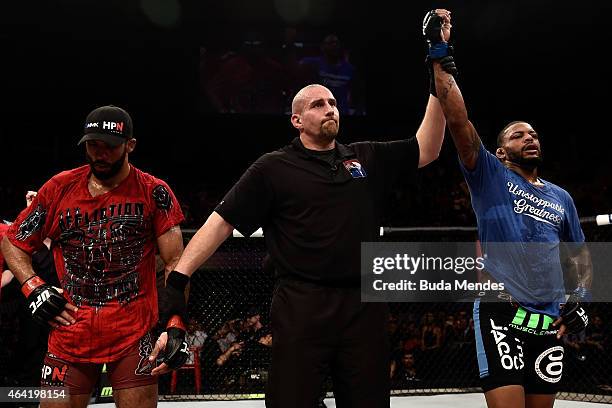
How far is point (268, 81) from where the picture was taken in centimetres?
1247

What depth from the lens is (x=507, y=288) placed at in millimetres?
2691

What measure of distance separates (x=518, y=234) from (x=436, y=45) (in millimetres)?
909

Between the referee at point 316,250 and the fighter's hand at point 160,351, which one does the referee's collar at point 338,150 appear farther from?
the fighter's hand at point 160,351

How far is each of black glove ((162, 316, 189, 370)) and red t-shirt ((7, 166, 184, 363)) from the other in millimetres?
307

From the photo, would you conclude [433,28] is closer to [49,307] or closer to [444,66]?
[444,66]

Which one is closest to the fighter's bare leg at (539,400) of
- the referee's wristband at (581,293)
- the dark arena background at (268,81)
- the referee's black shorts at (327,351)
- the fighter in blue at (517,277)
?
the fighter in blue at (517,277)

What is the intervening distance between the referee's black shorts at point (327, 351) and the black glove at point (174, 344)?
1.08ft

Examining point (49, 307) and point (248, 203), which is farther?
point (49, 307)

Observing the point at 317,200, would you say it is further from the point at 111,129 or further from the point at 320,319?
the point at 111,129

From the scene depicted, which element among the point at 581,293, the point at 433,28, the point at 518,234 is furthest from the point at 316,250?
the point at 581,293

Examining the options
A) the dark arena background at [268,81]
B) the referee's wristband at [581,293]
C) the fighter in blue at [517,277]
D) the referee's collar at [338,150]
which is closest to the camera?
the referee's collar at [338,150]

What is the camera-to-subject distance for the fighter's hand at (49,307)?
7.72 ft
